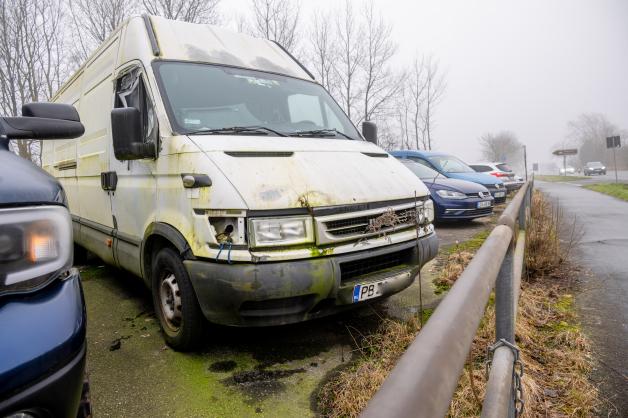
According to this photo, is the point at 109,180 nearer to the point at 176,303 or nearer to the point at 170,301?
the point at 170,301

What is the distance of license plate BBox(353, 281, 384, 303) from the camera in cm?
268

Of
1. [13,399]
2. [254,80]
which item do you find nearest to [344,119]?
[254,80]

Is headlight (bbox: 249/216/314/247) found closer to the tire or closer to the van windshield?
the tire

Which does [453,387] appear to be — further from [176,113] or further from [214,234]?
[176,113]

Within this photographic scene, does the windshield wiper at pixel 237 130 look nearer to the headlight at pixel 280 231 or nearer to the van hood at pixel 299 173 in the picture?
the van hood at pixel 299 173

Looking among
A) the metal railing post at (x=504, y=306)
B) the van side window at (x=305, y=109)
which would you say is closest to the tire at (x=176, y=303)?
the van side window at (x=305, y=109)

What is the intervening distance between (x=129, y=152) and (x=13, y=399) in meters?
2.22

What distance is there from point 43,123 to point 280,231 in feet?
4.49

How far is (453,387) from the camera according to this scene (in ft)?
2.05

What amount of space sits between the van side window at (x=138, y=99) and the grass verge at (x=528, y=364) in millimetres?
2279

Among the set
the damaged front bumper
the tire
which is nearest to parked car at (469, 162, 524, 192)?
the damaged front bumper

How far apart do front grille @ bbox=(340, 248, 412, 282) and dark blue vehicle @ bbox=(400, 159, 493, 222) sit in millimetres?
5537

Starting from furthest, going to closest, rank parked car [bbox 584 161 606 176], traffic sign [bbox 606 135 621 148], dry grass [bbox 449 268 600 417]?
1. parked car [bbox 584 161 606 176]
2. traffic sign [bbox 606 135 621 148]
3. dry grass [bbox 449 268 600 417]

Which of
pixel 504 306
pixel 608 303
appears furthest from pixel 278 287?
pixel 608 303
